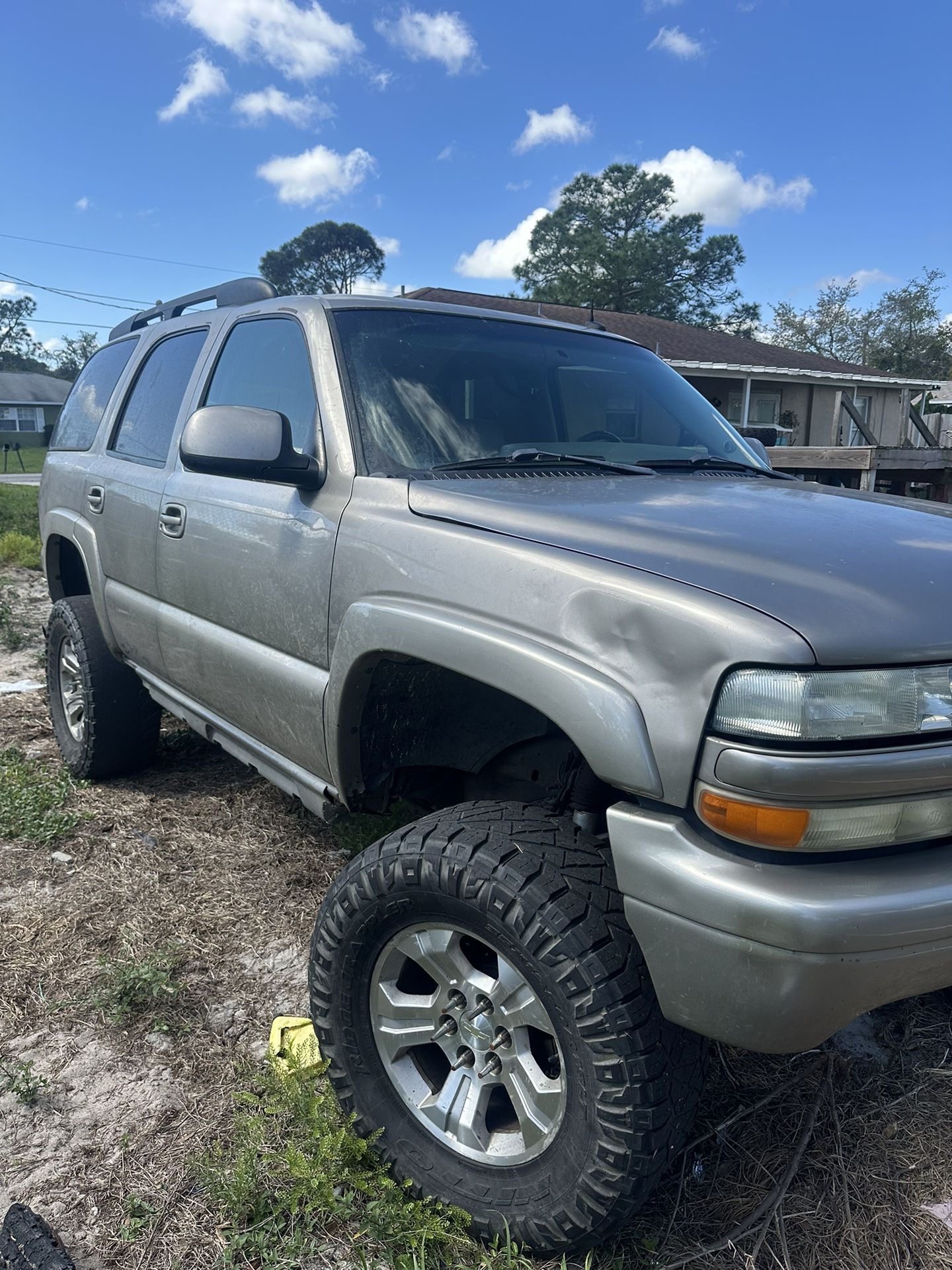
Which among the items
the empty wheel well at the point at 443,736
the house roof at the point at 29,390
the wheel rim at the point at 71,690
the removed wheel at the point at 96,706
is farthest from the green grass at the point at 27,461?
the empty wheel well at the point at 443,736

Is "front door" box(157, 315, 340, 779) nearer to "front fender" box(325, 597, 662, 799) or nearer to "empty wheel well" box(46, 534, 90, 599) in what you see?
"front fender" box(325, 597, 662, 799)

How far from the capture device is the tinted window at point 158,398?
11.6 feet

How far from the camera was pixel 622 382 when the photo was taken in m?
3.14

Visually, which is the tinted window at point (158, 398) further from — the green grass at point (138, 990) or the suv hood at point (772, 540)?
the green grass at point (138, 990)

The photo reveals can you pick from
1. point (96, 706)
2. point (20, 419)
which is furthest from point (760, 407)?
point (20, 419)

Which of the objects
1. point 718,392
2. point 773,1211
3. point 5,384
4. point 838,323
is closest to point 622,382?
point 773,1211

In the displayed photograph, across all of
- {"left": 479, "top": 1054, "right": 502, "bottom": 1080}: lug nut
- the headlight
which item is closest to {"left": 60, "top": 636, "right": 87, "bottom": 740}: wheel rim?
{"left": 479, "top": 1054, "right": 502, "bottom": 1080}: lug nut

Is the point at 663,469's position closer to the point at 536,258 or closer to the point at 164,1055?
the point at 164,1055

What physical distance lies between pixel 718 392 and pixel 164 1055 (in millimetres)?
24835

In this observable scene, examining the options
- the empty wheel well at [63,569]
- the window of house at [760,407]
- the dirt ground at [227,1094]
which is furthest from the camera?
the window of house at [760,407]

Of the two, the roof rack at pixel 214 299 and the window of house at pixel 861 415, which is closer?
the roof rack at pixel 214 299

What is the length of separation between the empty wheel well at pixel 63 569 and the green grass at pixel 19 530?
2.25 m

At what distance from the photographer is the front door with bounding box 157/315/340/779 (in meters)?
2.44

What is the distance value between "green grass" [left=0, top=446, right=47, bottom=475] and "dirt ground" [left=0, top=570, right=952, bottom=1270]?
32.8 meters
